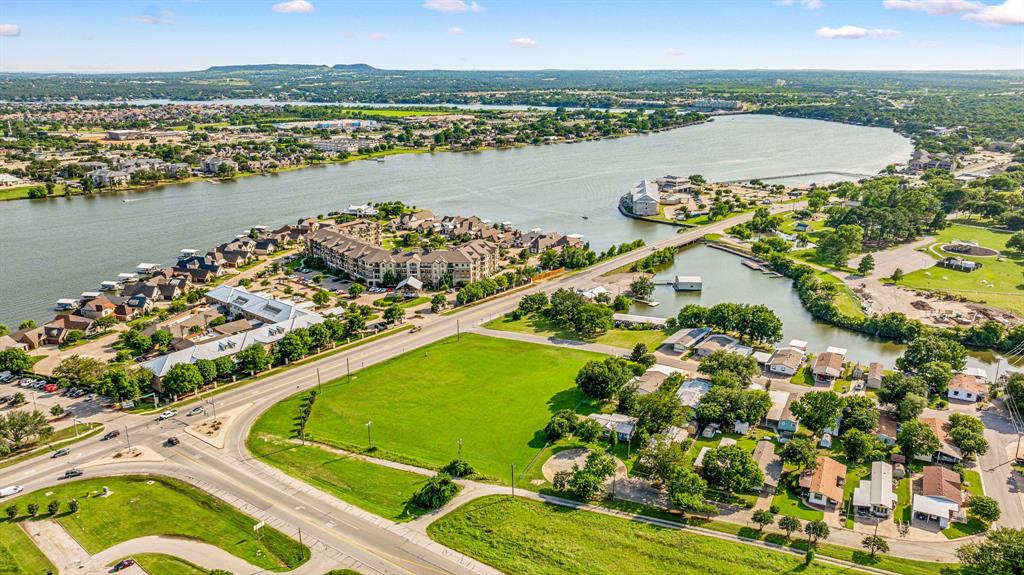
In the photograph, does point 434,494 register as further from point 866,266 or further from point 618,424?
point 866,266

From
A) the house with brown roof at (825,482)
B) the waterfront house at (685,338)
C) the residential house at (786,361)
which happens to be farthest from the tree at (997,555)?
the waterfront house at (685,338)

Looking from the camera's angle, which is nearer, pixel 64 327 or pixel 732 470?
pixel 732 470

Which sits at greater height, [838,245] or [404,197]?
[404,197]

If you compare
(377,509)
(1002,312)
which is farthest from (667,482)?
(1002,312)

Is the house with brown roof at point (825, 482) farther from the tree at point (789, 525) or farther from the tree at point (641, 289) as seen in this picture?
the tree at point (641, 289)

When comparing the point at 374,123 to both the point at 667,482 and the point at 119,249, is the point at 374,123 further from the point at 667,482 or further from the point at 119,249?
the point at 667,482

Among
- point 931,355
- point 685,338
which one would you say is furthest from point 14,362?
point 931,355
